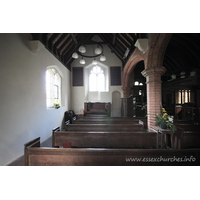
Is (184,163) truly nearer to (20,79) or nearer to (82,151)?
(82,151)

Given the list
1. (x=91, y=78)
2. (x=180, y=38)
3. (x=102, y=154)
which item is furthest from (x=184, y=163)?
(x=91, y=78)

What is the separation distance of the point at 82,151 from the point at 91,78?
8.67m

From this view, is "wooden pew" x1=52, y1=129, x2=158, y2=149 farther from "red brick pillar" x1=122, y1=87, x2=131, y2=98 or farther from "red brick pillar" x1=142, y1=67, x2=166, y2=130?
"red brick pillar" x1=122, y1=87, x2=131, y2=98

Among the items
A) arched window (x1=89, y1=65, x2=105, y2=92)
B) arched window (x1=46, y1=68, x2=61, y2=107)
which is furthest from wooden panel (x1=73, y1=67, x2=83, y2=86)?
arched window (x1=46, y1=68, x2=61, y2=107)

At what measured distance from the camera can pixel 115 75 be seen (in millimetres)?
9531

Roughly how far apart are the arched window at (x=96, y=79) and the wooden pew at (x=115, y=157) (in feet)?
27.4

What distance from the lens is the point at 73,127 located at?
371cm

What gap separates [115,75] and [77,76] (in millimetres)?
3048

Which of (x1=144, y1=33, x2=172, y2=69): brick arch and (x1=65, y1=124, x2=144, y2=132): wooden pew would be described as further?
(x1=144, y1=33, x2=172, y2=69): brick arch

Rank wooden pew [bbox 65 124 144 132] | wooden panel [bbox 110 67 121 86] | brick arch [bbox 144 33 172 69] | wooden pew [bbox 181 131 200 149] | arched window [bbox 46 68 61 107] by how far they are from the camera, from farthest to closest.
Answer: wooden panel [bbox 110 67 121 86]
arched window [bbox 46 68 61 107]
brick arch [bbox 144 33 172 69]
wooden pew [bbox 65 124 144 132]
wooden pew [bbox 181 131 200 149]

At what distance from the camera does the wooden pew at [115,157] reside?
1771 mm

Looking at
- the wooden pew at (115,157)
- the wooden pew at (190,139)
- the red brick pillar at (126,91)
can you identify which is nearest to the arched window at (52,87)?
the wooden pew at (115,157)

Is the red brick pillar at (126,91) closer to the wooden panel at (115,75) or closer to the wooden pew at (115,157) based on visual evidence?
the wooden panel at (115,75)

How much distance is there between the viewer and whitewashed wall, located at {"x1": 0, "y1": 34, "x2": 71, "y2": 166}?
2.91 m
